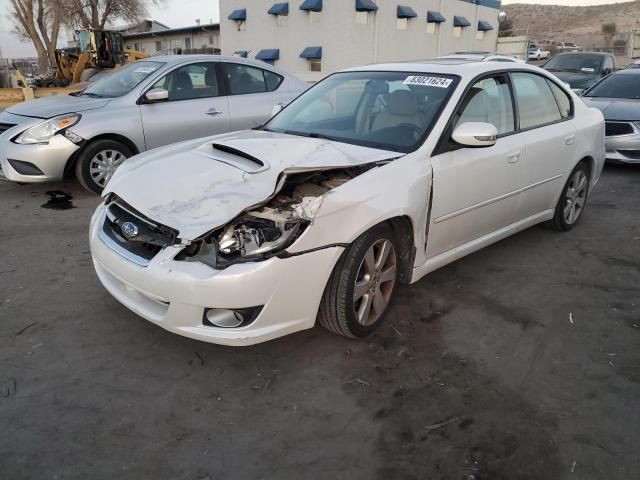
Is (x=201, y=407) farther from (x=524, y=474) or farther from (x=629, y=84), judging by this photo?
(x=629, y=84)

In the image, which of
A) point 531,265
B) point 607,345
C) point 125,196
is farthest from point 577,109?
point 125,196

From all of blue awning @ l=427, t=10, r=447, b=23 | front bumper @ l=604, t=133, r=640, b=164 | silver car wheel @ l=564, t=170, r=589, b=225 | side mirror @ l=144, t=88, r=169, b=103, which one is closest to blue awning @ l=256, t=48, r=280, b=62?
blue awning @ l=427, t=10, r=447, b=23

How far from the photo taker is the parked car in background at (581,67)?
12812 millimetres

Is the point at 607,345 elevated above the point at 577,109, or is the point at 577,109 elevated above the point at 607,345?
the point at 577,109

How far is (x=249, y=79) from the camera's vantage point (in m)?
7.09

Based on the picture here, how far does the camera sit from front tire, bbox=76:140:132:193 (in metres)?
5.99

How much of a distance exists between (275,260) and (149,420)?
0.98 m

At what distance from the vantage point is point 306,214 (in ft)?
8.99

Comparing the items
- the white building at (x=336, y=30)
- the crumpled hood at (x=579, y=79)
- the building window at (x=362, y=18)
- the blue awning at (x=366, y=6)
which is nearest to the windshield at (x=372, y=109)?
the crumpled hood at (x=579, y=79)

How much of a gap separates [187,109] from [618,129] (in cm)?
618

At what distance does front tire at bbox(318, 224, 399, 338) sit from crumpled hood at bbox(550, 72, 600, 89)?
11271mm

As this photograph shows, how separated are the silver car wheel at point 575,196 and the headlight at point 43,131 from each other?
5.25 metres

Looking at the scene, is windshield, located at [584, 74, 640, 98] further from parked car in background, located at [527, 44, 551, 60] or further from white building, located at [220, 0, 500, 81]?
parked car in background, located at [527, 44, 551, 60]

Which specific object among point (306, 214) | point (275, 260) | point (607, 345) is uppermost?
point (306, 214)
